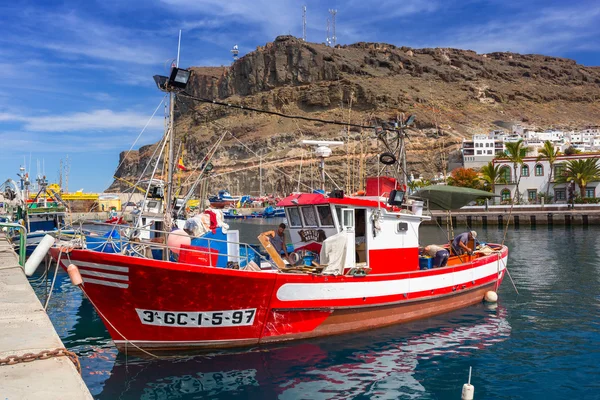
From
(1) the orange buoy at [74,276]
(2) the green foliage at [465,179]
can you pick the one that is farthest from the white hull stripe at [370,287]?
(2) the green foliage at [465,179]

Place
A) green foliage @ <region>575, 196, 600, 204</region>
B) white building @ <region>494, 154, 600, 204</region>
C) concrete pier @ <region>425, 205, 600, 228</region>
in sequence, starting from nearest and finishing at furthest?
concrete pier @ <region>425, 205, 600, 228</region> < green foliage @ <region>575, 196, 600, 204</region> < white building @ <region>494, 154, 600, 204</region>

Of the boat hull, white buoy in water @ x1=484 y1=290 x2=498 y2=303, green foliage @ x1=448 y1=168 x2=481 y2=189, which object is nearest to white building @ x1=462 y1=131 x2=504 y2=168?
green foliage @ x1=448 y1=168 x2=481 y2=189

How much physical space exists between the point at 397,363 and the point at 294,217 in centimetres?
492

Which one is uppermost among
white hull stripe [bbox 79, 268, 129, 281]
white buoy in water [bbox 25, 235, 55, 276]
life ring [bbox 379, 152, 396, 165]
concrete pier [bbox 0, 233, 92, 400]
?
life ring [bbox 379, 152, 396, 165]

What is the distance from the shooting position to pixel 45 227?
Result: 2825 centimetres

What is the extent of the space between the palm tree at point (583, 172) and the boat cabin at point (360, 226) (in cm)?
5640

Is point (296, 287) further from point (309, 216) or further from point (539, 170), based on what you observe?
point (539, 170)

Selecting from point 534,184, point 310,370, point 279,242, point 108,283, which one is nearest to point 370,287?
point 279,242

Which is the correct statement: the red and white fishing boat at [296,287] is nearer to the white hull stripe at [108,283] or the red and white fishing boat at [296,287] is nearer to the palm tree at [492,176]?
the white hull stripe at [108,283]

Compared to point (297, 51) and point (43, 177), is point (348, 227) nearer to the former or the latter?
point (43, 177)

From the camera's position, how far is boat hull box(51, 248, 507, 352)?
34.9ft

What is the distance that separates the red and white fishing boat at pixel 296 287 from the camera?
10734 mm

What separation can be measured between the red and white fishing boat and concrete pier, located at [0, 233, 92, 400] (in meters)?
2.25

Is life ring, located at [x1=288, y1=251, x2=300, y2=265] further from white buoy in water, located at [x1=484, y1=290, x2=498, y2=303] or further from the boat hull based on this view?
white buoy in water, located at [x1=484, y1=290, x2=498, y2=303]
